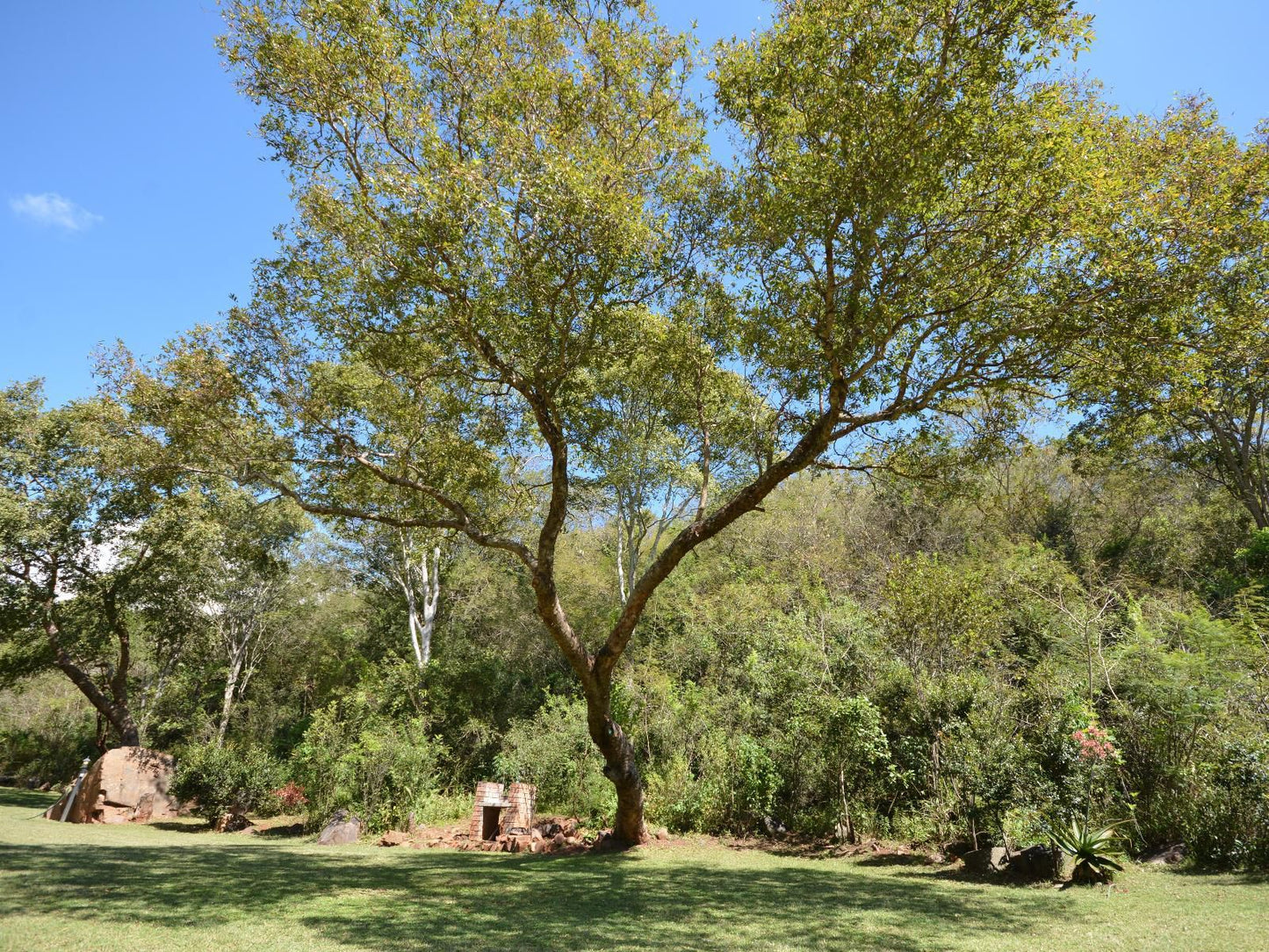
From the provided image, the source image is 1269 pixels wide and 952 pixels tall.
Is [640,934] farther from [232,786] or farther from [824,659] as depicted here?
[232,786]

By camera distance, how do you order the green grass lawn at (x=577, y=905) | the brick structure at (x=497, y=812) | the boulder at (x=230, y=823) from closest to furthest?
the green grass lawn at (x=577, y=905) < the brick structure at (x=497, y=812) < the boulder at (x=230, y=823)

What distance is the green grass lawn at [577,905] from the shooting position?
4.52 metres

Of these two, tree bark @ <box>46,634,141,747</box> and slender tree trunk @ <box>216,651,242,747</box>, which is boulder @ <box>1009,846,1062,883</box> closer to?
tree bark @ <box>46,634,141,747</box>

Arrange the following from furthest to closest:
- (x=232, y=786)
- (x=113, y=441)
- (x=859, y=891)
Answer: (x=232, y=786)
(x=113, y=441)
(x=859, y=891)

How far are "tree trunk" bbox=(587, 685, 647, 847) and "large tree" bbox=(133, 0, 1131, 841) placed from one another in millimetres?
43

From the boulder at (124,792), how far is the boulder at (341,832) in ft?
17.8

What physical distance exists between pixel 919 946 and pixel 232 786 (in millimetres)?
14410

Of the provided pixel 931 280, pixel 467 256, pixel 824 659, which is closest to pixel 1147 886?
pixel 824 659

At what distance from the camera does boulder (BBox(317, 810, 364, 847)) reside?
37.3 feet

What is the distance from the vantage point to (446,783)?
16328 mm

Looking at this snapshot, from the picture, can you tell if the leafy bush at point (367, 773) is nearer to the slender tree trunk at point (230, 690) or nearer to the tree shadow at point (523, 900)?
the tree shadow at point (523, 900)

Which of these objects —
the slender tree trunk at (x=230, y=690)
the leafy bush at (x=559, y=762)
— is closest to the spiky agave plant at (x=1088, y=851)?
the leafy bush at (x=559, y=762)

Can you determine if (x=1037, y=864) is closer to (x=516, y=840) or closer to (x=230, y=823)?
(x=516, y=840)

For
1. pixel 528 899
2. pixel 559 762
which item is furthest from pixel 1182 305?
pixel 559 762
